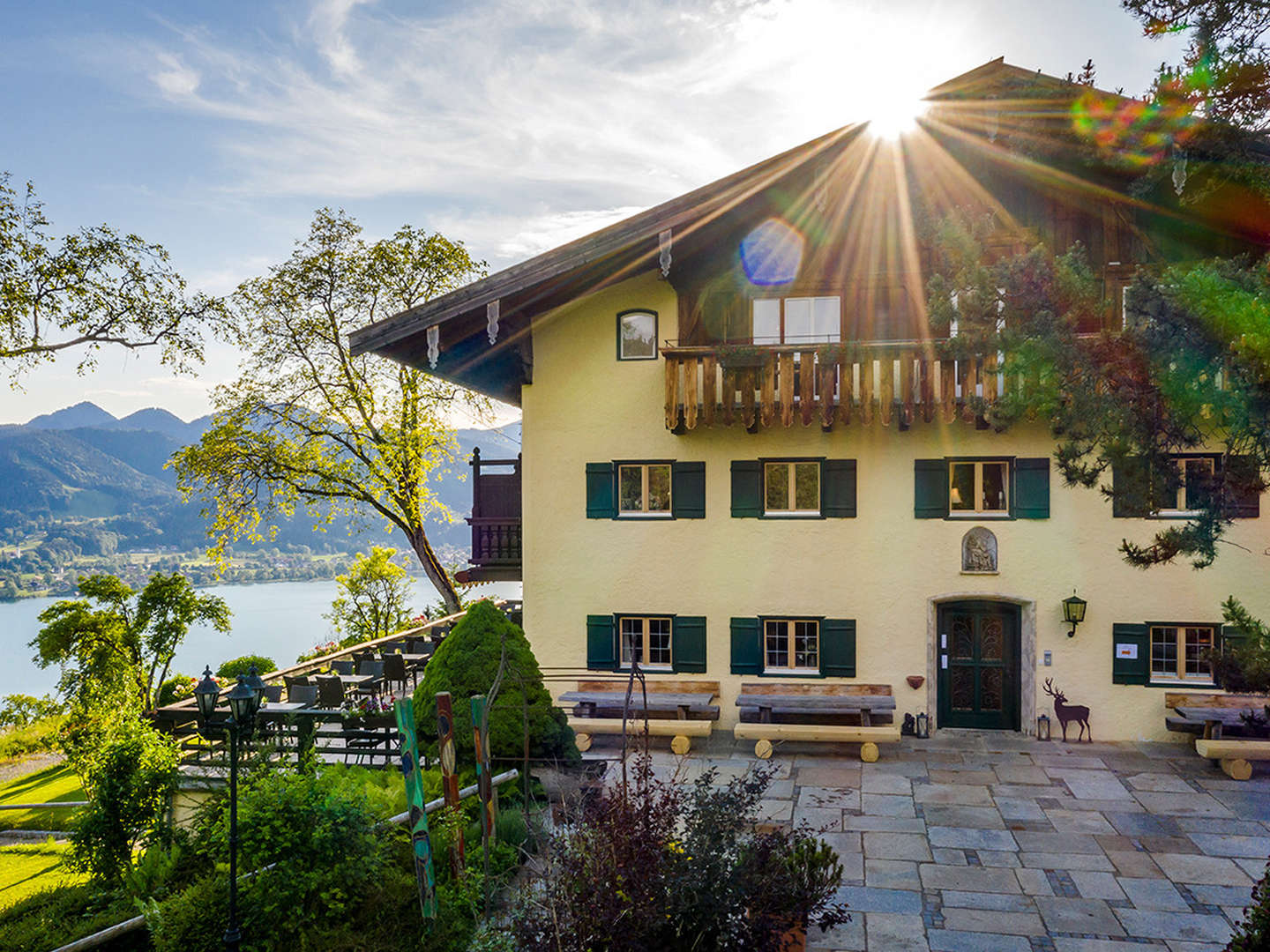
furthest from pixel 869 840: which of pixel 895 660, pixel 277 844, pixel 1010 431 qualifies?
pixel 1010 431

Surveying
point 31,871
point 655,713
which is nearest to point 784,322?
point 655,713

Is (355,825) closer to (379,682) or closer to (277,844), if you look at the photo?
(277,844)

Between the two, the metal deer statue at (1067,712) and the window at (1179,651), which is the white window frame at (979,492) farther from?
the window at (1179,651)

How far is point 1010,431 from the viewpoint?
13672mm

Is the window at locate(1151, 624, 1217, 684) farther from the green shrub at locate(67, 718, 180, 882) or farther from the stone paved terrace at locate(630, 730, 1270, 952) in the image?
the green shrub at locate(67, 718, 180, 882)

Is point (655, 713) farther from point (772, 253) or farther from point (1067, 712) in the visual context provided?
point (772, 253)

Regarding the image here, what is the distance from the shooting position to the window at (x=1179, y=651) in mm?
13461

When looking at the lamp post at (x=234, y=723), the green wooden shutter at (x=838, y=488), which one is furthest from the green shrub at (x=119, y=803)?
the green wooden shutter at (x=838, y=488)

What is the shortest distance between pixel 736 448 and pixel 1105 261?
6823 millimetres

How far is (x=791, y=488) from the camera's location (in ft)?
47.7

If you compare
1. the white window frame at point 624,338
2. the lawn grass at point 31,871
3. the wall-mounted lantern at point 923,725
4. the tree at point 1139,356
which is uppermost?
the white window frame at point 624,338

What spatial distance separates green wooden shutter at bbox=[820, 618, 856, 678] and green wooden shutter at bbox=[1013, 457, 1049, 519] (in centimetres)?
342

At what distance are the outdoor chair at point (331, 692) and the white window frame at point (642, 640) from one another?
476 cm

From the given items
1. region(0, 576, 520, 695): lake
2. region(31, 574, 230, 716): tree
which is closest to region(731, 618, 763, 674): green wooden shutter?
region(31, 574, 230, 716): tree
